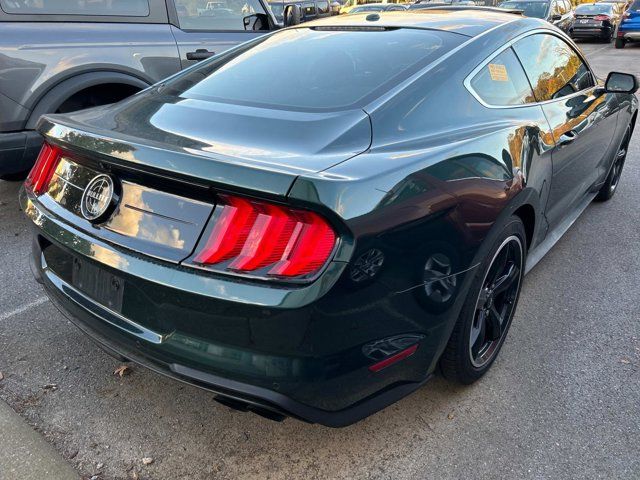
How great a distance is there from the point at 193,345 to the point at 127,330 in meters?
0.31

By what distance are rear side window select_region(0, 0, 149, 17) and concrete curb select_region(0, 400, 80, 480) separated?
2.94 meters

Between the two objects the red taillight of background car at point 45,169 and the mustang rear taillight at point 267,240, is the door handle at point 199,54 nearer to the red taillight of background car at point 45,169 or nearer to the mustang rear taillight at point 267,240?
the red taillight of background car at point 45,169

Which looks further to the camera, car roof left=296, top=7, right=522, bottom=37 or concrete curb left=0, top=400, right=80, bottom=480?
car roof left=296, top=7, right=522, bottom=37

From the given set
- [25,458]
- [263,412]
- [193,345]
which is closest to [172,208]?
[193,345]

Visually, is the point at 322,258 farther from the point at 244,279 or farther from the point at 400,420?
the point at 400,420

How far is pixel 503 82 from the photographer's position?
273cm

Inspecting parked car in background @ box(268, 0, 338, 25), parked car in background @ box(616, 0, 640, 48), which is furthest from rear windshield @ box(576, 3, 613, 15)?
parked car in background @ box(268, 0, 338, 25)

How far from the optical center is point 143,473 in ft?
6.95

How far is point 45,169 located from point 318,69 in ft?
4.16

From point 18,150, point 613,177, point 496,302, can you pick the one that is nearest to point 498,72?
point 496,302

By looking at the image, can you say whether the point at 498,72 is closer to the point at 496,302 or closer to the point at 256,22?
the point at 496,302

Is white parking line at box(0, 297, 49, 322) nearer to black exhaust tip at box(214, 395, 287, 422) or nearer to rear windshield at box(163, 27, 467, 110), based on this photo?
rear windshield at box(163, 27, 467, 110)

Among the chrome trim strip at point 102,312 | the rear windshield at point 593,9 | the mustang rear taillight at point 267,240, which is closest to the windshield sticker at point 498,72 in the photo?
the mustang rear taillight at point 267,240

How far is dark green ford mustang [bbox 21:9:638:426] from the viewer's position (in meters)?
1.68
